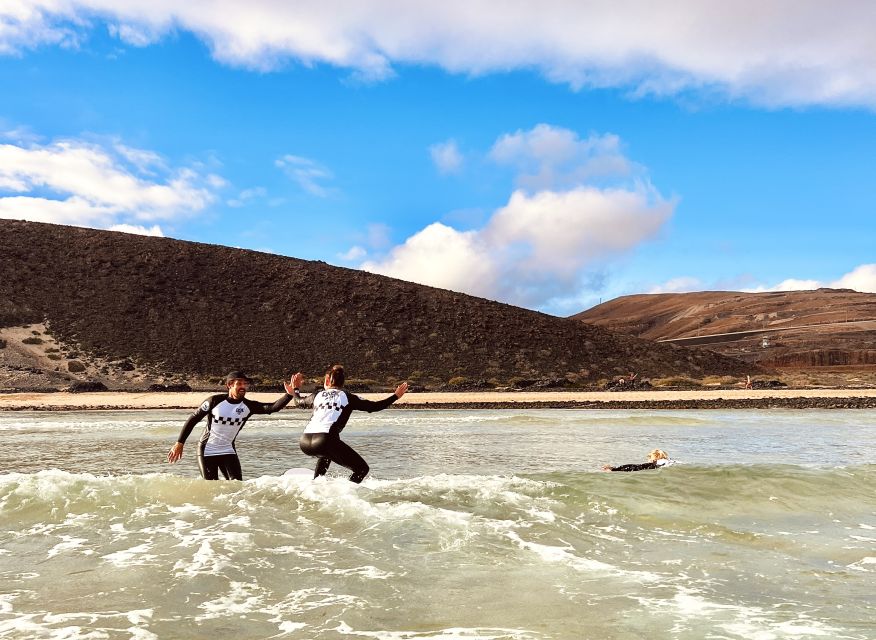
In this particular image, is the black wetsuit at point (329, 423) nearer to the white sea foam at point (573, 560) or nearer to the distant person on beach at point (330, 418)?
the distant person on beach at point (330, 418)

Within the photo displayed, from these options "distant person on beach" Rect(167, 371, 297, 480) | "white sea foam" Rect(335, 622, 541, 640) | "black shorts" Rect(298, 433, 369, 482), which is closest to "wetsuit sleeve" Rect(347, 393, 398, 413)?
"black shorts" Rect(298, 433, 369, 482)

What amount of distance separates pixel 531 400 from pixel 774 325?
108m

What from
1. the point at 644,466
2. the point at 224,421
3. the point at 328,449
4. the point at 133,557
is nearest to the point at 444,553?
the point at 328,449

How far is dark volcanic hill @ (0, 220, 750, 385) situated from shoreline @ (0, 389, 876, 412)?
14.9 m

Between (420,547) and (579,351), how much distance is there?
2786 inches

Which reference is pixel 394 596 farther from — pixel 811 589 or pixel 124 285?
pixel 124 285

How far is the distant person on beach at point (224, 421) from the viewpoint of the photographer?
32.5 feet

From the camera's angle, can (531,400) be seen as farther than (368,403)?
Yes

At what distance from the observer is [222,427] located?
10.0 m

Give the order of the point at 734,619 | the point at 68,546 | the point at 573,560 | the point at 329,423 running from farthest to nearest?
the point at 329,423, the point at 68,546, the point at 573,560, the point at 734,619

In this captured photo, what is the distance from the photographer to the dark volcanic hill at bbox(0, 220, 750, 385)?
67.1m

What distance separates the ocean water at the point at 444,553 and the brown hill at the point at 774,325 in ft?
261

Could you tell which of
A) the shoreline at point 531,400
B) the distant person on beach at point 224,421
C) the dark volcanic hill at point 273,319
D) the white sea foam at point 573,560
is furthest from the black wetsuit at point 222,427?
the dark volcanic hill at point 273,319

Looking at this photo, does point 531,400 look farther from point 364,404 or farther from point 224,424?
point 224,424
